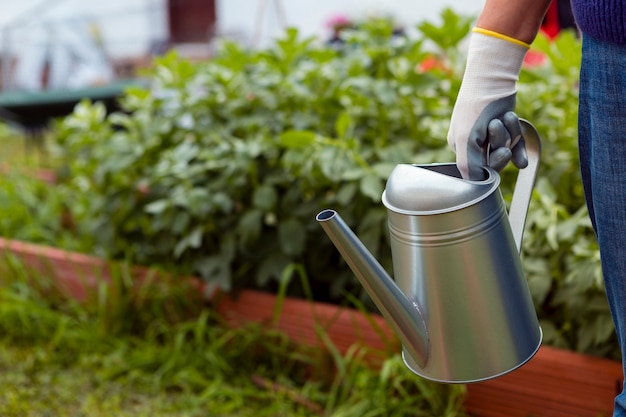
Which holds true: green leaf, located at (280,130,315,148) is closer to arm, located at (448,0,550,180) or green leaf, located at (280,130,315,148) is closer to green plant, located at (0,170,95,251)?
arm, located at (448,0,550,180)

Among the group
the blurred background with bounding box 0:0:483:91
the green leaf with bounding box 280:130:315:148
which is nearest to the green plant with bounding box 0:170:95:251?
the green leaf with bounding box 280:130:315:148

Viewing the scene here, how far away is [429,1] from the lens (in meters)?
7.58

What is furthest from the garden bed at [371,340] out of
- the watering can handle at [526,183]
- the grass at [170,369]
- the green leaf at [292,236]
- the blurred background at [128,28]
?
the blurred background at [128,28]

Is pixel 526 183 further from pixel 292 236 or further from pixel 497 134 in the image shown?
pixel 292 236

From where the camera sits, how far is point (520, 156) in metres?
1.22

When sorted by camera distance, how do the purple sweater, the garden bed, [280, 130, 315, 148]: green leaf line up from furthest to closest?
[280, 130, 315, 148]: green leaf → the garden bed → the purple sweater

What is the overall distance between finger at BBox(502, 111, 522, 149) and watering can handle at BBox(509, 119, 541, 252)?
0.06 metres

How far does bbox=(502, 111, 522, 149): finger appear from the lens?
1.18 meters

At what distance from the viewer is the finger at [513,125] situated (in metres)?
1.18

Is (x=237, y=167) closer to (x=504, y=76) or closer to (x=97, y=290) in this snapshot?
(x=97, y=290)

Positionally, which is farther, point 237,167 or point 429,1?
point 429,1

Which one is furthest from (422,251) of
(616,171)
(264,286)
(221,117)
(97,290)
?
(97,290)

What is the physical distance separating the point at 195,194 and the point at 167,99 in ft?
1.81

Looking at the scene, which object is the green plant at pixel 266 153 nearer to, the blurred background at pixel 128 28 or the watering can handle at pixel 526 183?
the watering can handle at pixel 526 183
